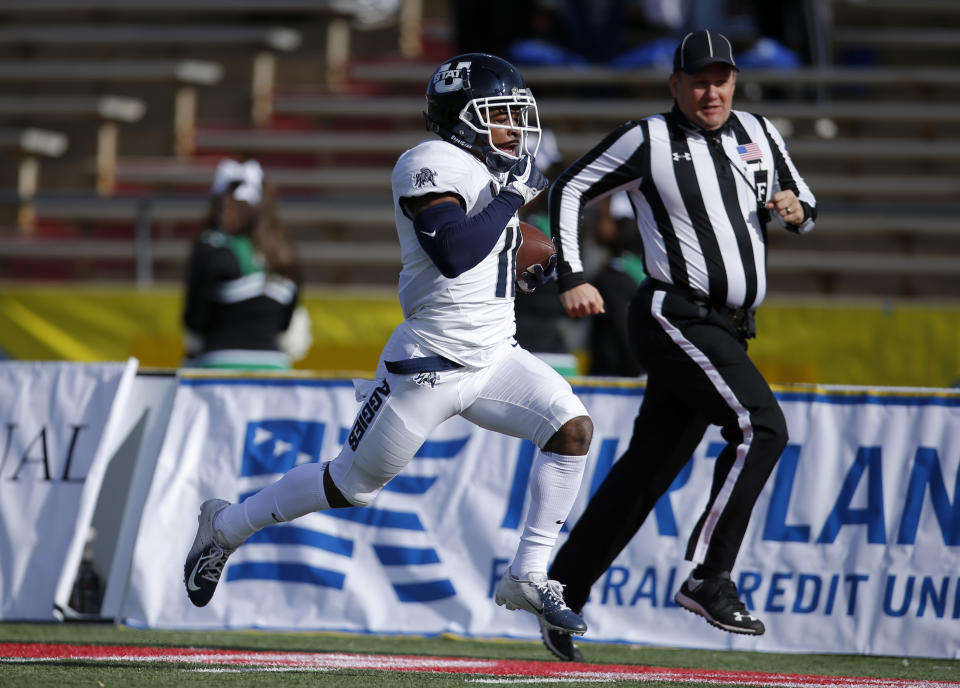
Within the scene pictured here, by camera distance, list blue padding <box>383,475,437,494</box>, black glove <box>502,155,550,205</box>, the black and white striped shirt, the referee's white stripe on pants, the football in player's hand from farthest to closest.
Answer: blue padding <box>383,475,437,494</box>, the black and white striped shirt, the referee's white stripe on pants, the football in player's hand, black glove <box>502,155,550,205</box>

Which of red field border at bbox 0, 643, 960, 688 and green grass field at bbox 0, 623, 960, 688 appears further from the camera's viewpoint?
red field border at bbox 0, 643, 960, 688

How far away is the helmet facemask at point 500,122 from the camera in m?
4.02

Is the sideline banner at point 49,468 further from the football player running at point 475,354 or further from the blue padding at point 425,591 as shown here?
the football player running at point 475,354

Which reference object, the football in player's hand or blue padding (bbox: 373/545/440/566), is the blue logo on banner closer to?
blue padding (bbox: 373/545/440/566)

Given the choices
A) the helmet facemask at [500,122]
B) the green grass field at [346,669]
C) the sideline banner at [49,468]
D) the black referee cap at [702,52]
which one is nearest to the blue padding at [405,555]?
the green grass field at [346,669]

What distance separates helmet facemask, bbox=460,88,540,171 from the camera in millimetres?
4020

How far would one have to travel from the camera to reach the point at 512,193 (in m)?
3.90

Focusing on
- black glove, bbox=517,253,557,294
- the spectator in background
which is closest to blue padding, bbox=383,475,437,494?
black glove, bbox=517,253,557,294

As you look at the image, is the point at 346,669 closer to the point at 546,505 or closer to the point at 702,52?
the point at 546,505

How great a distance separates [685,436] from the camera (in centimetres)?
464

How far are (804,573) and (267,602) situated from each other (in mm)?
2034

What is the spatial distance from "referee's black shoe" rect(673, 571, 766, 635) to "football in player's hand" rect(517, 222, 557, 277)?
1109mm

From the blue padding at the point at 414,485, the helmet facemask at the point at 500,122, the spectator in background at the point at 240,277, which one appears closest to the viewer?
the helmet facemask at the point at 500,122

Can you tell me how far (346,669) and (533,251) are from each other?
138 centimetres
